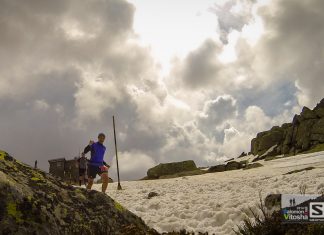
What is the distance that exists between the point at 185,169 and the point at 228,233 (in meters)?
35.6

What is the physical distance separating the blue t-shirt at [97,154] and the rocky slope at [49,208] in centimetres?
658

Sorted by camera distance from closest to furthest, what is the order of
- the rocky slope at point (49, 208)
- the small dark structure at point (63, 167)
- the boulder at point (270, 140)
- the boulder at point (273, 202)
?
1. the rocky slope at point (49, 208)
2. the boulder at point (273, 202)
3. the small dark structure at point (63, 167)
4. the boulder at point (270, 140)

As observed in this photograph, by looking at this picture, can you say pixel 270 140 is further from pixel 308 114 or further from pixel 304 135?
pixel 304 135

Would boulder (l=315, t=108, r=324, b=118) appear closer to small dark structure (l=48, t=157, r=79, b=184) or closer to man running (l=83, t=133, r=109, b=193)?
small dark structure (l=48, t=157, r=79, b=184)

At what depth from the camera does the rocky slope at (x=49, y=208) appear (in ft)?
12.7

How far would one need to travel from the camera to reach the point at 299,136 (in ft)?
178

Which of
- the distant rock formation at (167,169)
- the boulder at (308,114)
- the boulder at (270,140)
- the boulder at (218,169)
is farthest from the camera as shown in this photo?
the boulder at (270,140)

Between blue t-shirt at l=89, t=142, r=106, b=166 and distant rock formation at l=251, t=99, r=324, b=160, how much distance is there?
143 ft

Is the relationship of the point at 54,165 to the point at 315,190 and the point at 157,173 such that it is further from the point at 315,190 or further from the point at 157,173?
the point at 315,190

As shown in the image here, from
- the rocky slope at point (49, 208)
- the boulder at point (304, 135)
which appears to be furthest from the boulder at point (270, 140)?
the rocky slope at point (49, 208)

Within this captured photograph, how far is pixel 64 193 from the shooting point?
4.83 metres

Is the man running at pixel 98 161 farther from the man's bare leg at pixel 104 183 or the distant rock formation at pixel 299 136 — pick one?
the distant rock formation at pixel 299 136

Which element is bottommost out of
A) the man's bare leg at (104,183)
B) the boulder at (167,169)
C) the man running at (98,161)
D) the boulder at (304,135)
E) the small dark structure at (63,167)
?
the man's bare leg at (104,183)

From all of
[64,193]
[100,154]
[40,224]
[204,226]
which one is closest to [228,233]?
[204,226]
